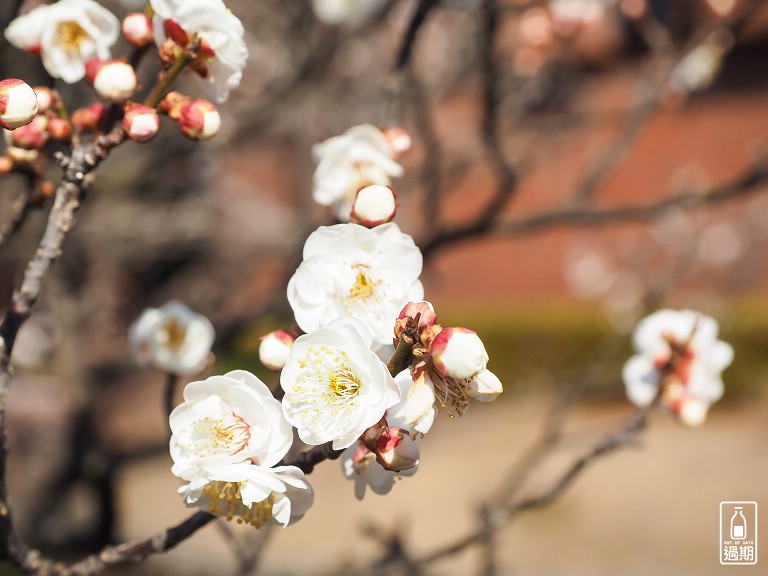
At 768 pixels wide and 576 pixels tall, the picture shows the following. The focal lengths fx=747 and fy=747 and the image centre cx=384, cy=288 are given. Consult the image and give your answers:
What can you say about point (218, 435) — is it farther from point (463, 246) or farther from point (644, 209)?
point (463, 246)

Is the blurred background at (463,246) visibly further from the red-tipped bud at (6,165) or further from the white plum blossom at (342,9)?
the red-tipped bud at (6,165)

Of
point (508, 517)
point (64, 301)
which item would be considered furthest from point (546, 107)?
point (508, 517)

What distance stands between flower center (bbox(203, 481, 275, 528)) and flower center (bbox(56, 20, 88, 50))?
2.58 feet

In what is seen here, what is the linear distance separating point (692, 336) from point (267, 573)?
310 cm

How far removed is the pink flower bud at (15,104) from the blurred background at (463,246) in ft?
2.38

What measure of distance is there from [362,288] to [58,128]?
56 cm

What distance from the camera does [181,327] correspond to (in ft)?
5.56

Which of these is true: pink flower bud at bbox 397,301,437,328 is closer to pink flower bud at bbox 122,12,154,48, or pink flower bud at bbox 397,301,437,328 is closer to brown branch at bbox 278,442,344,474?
brown branch at bbox 278,442,344,474

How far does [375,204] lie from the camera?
1.04 metres

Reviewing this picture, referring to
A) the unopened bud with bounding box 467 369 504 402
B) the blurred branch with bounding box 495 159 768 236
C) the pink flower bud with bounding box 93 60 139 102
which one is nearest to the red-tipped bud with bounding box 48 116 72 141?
the pink flower bud with bounding box 93 60 139 102

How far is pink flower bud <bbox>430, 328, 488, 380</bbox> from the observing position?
82 centimetres

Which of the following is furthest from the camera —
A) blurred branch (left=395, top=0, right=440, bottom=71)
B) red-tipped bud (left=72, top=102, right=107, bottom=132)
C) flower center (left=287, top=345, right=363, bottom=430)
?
blurred branch (left=395, top=0, right=440, bottom=71)

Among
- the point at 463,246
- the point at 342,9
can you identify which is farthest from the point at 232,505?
the point at 463,246

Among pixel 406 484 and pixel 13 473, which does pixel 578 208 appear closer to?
pixel 406 484
